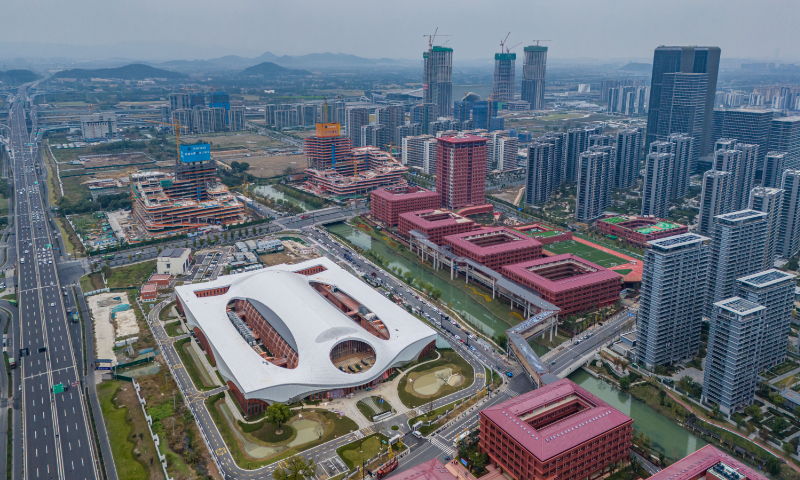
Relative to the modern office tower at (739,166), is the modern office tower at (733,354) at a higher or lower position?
lower

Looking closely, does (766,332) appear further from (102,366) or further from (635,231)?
(102,366)

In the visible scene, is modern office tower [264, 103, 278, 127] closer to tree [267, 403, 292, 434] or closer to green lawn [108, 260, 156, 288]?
green lawn [108, 260, 156, 288]

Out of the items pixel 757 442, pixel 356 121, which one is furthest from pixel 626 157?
pixel 757 442

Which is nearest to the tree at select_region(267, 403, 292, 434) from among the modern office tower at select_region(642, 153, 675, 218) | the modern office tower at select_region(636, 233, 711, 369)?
the modern office tower at select_region(636, 233, 711, 369)

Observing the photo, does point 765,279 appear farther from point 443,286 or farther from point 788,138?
point 788,138

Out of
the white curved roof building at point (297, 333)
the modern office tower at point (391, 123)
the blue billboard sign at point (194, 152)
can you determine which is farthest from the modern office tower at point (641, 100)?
the white curved roof building at point (297, 333)

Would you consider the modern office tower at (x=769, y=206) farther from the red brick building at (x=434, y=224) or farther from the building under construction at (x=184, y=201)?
the building under construction at (x=184, y=201)
